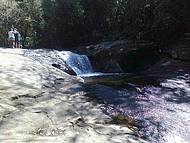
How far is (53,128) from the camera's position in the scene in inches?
316

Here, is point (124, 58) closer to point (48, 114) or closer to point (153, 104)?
point (153, 104)

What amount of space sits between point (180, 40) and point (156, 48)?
1.45 meters

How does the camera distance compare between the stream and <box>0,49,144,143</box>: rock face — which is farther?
the stream

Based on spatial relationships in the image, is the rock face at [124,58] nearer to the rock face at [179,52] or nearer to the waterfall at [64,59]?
the waterfall at [64,59]

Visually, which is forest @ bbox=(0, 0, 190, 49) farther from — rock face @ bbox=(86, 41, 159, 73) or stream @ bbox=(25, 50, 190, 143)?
stream @ bbox=(25, 50, 190, 143)

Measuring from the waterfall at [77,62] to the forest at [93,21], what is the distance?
4.83 meters

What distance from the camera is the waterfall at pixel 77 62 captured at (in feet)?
68.1

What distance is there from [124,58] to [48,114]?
13.1m

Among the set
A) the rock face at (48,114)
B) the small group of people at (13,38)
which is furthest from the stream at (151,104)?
the small group of people at (13,38)

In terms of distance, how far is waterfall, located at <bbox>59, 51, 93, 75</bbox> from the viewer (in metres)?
20.8

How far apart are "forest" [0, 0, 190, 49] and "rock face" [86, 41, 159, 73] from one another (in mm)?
1951

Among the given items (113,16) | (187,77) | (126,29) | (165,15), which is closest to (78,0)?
(113,16)

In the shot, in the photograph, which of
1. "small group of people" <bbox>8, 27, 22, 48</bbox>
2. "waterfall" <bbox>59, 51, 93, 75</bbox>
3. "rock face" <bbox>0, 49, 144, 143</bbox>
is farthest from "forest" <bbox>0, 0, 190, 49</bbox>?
"rock face" <bbox>0, 49, 144, 143</bbox>

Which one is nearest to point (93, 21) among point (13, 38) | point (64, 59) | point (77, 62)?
point (13, 38)
